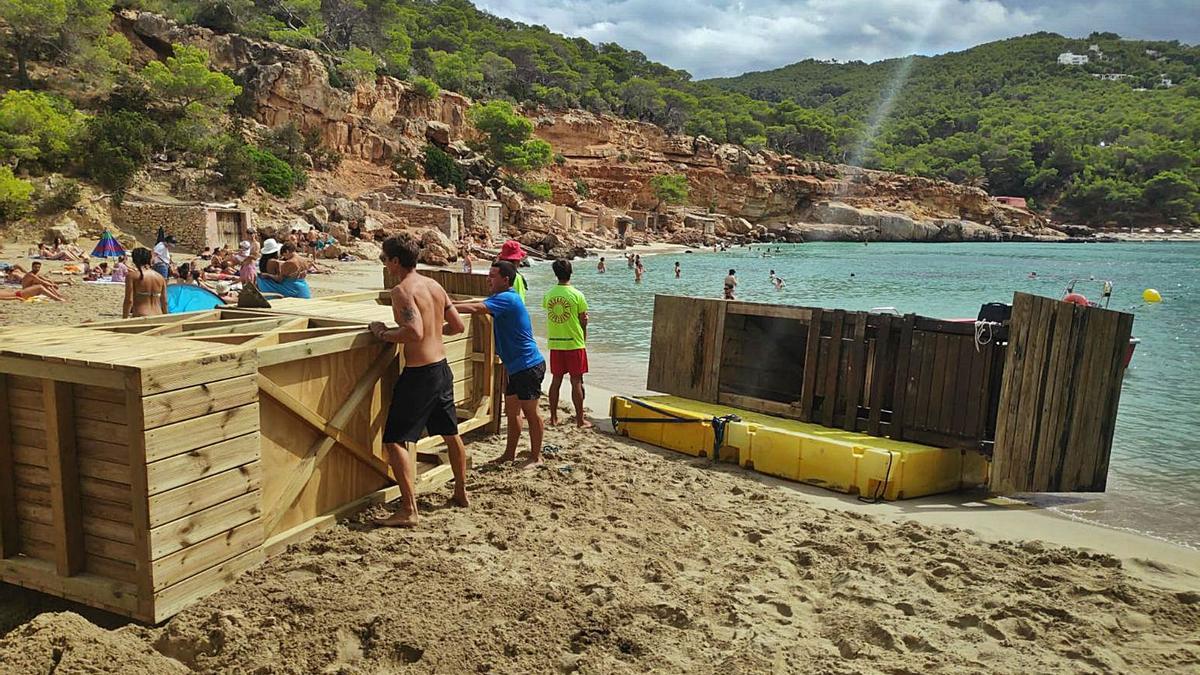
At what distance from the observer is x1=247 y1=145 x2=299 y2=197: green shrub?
3909 cm

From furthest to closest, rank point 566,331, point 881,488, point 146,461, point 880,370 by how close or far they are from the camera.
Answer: point 566,331 < point 880,370 < point 881,488 < point 146,461

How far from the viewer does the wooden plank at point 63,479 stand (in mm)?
3285

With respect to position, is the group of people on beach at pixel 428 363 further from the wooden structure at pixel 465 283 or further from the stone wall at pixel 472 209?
the stone wall at pixel 472 209

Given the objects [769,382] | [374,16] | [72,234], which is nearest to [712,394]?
[769,382]

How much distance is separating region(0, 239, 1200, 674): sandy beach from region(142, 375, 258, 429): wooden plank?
3.07 ft

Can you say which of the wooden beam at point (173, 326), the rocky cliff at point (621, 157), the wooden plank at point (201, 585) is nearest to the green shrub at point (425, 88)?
the rocky cliff at point (621, 157)

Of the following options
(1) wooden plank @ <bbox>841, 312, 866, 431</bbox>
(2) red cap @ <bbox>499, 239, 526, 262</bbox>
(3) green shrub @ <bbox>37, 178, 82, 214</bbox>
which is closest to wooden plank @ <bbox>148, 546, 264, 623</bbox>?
(2) red cap @ <bbox>499, 239, 526, 262</bbox>

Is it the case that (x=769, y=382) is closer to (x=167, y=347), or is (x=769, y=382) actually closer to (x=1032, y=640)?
(x=1032, y=640)

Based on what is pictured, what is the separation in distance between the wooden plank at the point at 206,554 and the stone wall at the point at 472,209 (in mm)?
42440

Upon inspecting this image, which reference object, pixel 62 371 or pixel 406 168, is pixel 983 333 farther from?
pixel 406 168

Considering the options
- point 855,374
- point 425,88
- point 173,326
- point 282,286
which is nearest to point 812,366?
point 855,374

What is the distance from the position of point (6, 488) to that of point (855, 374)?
634cm

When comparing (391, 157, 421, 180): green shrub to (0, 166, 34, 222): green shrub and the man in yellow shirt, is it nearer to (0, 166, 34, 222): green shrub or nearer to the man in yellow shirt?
(0, 166, 34, 222): green shrub

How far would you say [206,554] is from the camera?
3.48 metres
